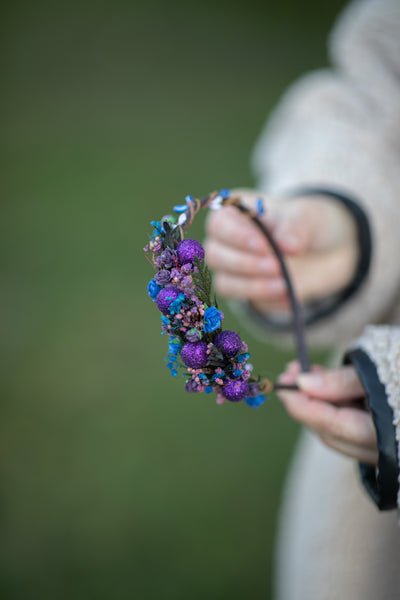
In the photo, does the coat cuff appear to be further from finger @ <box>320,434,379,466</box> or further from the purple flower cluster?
the purple flower cluster

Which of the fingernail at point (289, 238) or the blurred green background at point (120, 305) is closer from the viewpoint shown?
the fingernail at point (289, 238)

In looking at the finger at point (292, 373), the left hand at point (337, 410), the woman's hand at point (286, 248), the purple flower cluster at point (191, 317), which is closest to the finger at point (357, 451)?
the left hand at point (337, 410)

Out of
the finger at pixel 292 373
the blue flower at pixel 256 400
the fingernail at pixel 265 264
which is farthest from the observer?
the fingernail at pixel 265 264

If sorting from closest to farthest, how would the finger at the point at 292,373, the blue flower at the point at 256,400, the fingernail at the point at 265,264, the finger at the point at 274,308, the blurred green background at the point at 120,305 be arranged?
the blue flower at the point at 256,400 < the finger at the point at 292,373 < the fingernail at the point at 265,264 < the finger at the point at 274,308 < the blurred green background at the point at 120,305

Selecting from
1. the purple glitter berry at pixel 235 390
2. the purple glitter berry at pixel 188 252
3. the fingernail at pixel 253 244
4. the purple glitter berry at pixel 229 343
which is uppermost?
the fingernail at pixel 253 244

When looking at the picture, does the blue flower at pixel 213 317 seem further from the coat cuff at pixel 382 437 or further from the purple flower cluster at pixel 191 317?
the coat cuff at pixel 382 437

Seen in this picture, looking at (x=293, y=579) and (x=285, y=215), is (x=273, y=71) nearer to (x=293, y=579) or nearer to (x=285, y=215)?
(x=285, y=215)

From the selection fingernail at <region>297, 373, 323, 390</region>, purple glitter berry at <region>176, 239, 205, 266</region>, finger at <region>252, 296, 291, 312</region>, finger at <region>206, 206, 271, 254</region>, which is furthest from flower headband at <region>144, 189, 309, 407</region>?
finger at <region>252, 296, 291, 312</region>
